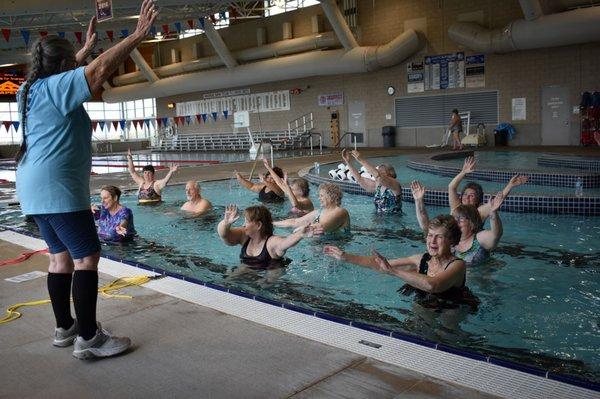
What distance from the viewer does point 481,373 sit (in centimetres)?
255

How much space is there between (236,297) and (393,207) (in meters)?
4.72

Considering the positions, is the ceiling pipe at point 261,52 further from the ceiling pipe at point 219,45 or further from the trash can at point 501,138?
the trash can at point 501,138

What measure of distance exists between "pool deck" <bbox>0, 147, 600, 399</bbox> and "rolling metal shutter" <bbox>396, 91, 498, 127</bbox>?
2050 cm

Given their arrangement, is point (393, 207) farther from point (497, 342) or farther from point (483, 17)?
point (483, 17)

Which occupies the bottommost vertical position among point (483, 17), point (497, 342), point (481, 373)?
point (497, 342)

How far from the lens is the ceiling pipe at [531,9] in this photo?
18.0 m

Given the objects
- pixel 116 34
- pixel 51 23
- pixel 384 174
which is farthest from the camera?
pixel 116 34

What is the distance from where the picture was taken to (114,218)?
22.6ft

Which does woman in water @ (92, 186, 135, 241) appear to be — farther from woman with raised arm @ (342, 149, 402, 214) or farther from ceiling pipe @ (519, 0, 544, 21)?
ceiling pipe @ (519, 0, 544, 21)

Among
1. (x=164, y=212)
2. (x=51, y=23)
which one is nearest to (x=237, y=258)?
(x=164, y=212)

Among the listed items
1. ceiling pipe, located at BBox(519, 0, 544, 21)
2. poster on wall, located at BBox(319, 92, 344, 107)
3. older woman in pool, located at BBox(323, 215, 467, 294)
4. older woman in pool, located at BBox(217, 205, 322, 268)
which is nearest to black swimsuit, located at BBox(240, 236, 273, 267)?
older woman in pool, located at BBox(217, 205, 322, 268)

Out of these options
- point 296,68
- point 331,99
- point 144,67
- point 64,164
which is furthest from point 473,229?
point 144,67

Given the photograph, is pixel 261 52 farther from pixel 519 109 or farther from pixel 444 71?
pixel 519 109

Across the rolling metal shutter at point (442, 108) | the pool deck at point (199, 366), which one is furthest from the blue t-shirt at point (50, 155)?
the rolling metal shutter at point (442, 108)
